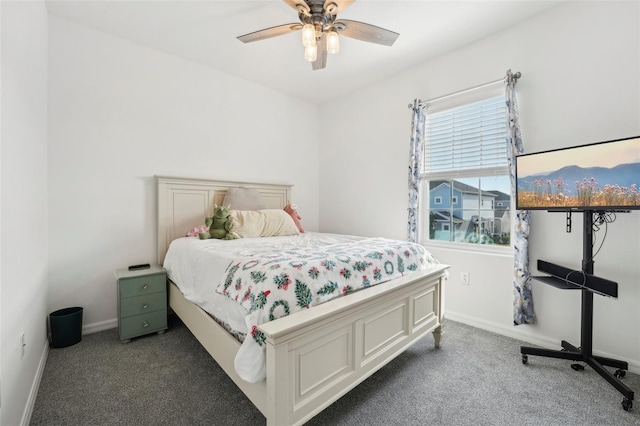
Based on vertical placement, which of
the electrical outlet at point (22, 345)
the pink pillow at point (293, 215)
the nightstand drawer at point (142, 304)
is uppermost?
the pink pillow at point (293, 215)

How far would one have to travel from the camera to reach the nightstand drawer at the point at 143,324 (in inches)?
88.7

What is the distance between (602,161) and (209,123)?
3.47 metres

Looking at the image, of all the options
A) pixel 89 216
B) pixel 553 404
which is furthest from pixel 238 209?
pixel 553 404

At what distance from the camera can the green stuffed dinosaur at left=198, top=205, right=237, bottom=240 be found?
2.64 metres

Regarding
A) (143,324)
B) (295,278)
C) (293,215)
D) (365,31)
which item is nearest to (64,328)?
(143,324)

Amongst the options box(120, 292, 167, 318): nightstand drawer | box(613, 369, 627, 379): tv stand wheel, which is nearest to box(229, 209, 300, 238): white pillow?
box(120, 292, 167, 318): nightstand drawer

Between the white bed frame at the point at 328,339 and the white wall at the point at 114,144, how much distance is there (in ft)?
2.64

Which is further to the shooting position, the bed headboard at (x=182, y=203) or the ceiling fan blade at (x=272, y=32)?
the bed headboard at (x=182, y=203)

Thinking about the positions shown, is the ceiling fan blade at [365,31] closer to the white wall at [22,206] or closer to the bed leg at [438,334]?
the white wall at [22,206]

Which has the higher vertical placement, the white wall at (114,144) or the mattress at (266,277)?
the white wall at (114,144)

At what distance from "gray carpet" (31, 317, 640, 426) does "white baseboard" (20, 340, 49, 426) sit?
3 cm

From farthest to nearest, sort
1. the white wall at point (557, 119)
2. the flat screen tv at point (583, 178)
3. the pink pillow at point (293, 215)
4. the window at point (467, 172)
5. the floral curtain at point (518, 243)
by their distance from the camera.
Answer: the pink pillow at point (293, 215) < the window at point (467, 172) < the floral curtain at point (518, 243) < the white wall at point (557, 119) < the flat screen tv at point (583, 178)

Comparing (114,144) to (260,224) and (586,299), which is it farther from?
(586,299)

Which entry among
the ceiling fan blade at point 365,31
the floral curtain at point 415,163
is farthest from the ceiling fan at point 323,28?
the floral curtain at point 415,163
